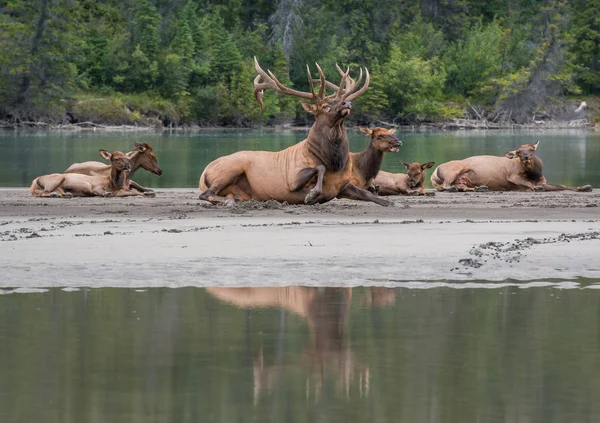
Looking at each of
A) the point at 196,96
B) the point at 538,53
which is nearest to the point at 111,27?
the point at 196,96

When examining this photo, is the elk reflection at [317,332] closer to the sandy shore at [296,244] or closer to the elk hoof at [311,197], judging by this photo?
the sandy shore at [296,244]

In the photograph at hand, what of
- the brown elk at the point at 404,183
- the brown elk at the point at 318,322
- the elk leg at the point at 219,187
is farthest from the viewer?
the brown elk at the point at 404,183

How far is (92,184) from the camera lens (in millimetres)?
22766

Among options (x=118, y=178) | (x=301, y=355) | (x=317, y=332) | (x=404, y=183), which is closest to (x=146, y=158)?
(x=118, y=178)

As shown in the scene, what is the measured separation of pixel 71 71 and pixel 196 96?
9.71 metres

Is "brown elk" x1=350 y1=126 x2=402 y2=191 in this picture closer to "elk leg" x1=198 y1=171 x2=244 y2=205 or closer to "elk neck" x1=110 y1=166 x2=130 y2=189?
"elk leg" x1=198 y1=171 x2=244 y2=205

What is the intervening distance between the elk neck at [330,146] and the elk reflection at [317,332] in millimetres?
8422

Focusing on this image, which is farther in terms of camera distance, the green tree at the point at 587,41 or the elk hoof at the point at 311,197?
the green tree at the point at 587,41

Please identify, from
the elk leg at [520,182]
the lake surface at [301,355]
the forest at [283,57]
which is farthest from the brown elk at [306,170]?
the forest at [283,57]

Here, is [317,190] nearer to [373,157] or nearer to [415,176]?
[373,157]

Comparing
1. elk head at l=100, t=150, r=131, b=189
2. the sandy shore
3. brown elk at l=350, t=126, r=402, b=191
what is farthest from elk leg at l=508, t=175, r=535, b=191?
elk head at l=100, t=150, r=131, b=189

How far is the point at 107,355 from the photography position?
8.49 m

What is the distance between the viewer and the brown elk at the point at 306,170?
1961 centimetres

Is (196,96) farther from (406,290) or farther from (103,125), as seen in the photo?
(406,290)
